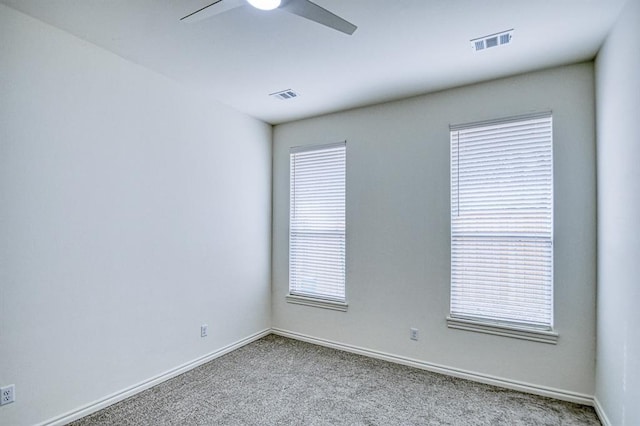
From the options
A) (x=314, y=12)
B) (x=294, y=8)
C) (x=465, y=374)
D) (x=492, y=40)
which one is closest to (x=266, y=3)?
(x=294, y=8)

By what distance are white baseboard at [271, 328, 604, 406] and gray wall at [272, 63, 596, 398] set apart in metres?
0.03

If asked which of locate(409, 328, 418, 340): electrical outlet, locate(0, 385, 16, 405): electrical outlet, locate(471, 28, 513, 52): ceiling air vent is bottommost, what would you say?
locate(409, 328, 418, 340): electrical outlet

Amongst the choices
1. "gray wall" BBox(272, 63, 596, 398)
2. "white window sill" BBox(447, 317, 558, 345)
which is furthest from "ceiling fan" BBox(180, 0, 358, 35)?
"white window sill" BBox(447, 317, 558, 345)

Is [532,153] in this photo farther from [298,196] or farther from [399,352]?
[298,196]

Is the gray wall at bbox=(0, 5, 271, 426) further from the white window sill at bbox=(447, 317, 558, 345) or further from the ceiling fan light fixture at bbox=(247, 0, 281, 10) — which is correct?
the white window sill at bbox=(447, 317, 558, 345)

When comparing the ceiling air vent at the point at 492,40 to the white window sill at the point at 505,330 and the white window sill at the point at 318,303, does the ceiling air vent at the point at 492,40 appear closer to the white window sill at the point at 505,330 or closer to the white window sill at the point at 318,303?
the white window sill at the point at 505,330

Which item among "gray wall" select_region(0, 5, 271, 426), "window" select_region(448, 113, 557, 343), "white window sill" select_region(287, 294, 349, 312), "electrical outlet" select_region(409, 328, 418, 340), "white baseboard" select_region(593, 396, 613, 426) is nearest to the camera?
"gray wall" select_region(0, 5, 271, 426)

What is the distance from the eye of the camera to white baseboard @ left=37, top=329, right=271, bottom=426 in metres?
2.34

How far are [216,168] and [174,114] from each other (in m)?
0.71

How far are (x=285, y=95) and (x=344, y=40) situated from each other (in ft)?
3.81

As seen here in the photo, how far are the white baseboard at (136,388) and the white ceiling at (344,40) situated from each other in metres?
2.74

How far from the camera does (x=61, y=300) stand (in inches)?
92.5

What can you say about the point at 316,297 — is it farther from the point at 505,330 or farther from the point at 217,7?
the point at 217,7

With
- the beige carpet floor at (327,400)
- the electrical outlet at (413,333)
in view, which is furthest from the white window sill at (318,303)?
the electrical outlet at (413,333)
